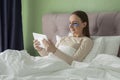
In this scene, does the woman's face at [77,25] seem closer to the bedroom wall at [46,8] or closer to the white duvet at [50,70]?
the bedroom wall at [46,8]

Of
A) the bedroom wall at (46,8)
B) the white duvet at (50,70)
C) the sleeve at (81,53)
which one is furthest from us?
the bedroom wall at (46,8)

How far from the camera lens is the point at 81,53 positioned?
2.08 meters

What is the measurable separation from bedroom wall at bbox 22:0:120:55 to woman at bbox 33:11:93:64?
0.33 meters

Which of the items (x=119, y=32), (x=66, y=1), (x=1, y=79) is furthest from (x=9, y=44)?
(x=1, y=79)

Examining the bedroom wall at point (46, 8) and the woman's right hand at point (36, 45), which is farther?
the bedroom wall at point (46, 8)

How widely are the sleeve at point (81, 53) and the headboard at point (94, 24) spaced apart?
0.23 metres

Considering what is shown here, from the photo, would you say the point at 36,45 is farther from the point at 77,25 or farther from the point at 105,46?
the point at 105,46

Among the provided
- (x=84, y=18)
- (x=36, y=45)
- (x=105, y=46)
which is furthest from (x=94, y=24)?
(x=36, y=45)

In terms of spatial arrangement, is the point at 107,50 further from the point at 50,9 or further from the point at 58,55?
the point at 50,9

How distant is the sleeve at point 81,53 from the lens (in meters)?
1.97

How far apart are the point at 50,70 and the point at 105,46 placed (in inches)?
30.9

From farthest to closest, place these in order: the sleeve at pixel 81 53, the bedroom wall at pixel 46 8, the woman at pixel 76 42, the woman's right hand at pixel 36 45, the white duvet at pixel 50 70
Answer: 1. the bedroom wall at pixel 46 8
2. the woman's right hand at pixel 36 45
3. the woman at pixel 76 42
4. the sleeve at pixel 81 53
5. the white duvet at pixel 50 70

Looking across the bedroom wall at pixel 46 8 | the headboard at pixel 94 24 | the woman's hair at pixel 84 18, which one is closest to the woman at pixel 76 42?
the woman's hair at pixel 84 18

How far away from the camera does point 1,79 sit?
56.7 inches
